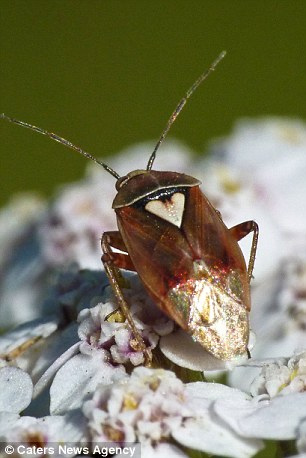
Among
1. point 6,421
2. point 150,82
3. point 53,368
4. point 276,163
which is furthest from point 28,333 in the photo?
point 150,82

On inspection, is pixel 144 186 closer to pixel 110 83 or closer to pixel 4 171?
pixel 4 171

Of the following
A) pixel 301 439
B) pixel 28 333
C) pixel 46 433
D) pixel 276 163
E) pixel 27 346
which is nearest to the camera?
pixel 301 439

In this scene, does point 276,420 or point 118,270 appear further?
point 118,270

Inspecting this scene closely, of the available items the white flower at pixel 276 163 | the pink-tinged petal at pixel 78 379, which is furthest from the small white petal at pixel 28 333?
the white flower at pixel 276 163

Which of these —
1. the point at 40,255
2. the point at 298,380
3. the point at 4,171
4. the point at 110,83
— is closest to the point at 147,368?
the point at 298,380

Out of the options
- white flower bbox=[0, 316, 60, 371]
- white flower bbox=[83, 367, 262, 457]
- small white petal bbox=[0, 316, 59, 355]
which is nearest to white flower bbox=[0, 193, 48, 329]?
small white petal bbox=[0, 316, 59, 355]

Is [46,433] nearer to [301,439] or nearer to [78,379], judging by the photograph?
[78,379]

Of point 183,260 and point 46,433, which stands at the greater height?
point 183,260
